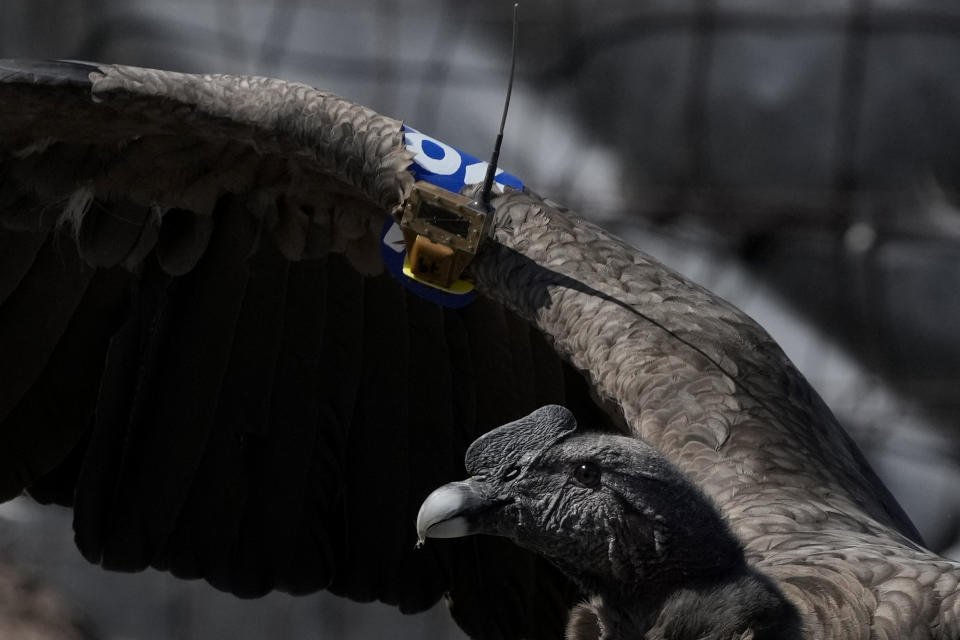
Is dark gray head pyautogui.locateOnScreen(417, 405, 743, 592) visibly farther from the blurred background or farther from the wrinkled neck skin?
the blurred background

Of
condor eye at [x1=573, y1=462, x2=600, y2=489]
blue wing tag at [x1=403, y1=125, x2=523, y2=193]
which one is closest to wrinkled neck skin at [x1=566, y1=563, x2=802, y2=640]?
condor eye at [x1=573, y1=462, x2=600, y2=489]

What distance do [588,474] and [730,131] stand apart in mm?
3915

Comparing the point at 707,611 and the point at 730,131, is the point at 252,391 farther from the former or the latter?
the point at 730,131

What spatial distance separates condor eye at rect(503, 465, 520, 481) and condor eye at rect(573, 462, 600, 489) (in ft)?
0.33

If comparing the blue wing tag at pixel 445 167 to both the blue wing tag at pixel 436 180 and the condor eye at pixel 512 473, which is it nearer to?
the blue wing tag at pixel 436 180

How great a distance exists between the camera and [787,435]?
2961 millimetres

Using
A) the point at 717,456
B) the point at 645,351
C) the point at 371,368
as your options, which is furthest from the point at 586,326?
the point at 371,368

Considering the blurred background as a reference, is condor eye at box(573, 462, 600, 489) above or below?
above

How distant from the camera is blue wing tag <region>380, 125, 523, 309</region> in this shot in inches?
133

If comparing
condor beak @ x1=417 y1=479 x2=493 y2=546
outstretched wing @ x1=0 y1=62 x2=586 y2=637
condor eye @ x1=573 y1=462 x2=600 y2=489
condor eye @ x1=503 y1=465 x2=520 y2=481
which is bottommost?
outstretched wing @ x1=0 y1=62 x2=586 y2=637

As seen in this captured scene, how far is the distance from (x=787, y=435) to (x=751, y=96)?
3244 millimetres

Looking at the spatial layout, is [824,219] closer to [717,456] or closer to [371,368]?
[371,368]

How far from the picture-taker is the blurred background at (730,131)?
227 inches

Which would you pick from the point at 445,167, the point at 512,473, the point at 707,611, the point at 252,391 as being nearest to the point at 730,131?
the point at 252,391
